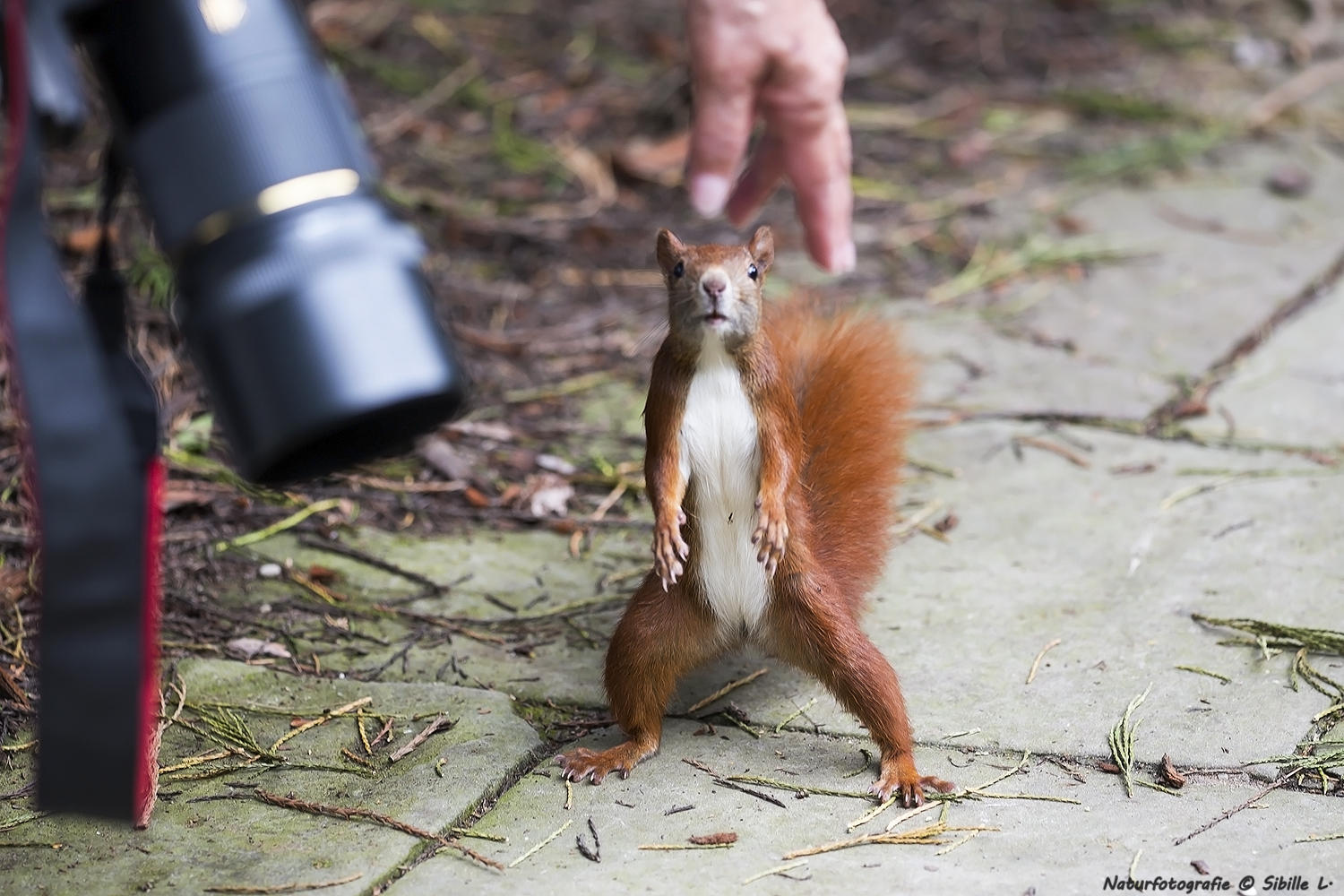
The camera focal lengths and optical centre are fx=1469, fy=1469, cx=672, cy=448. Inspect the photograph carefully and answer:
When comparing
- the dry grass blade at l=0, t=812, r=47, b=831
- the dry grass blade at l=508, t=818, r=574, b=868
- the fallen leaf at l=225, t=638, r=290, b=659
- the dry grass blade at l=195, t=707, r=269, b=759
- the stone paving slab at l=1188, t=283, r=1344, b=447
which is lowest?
the stone paving slab at l=1188, t=283, r=1344, b=447

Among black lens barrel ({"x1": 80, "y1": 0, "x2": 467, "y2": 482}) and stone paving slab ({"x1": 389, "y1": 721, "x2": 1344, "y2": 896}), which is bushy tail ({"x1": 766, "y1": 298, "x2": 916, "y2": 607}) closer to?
stone paving slab ({"x1": 389, "y1": 721, "x2": 1344, "y2": 896})

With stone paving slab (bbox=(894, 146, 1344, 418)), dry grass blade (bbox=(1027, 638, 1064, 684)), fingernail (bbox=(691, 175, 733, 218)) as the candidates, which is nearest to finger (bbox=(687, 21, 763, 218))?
fingernail (bbox=(691, 175, 733, 218))

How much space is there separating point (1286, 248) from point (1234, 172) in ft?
1.90

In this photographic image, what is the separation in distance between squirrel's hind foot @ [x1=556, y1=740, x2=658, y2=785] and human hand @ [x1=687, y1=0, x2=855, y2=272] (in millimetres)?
1020

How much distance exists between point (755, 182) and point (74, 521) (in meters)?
1.81

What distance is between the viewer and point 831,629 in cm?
181

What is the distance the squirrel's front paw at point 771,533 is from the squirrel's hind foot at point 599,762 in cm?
29

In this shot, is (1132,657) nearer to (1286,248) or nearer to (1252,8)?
(1286,248)

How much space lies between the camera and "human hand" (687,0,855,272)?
2.30 m

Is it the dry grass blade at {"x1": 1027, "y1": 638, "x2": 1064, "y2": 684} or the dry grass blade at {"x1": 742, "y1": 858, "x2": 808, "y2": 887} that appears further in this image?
the dry grass blade at {"x1": 1027, "y1": 638, "x2": 1064, "y2": 684}

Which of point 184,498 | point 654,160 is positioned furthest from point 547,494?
point 654,160

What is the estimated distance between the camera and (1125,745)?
70.5 inches

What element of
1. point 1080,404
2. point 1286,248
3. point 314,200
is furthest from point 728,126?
point 1286,248

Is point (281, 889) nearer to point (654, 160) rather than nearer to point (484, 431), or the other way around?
point (484, 431)
